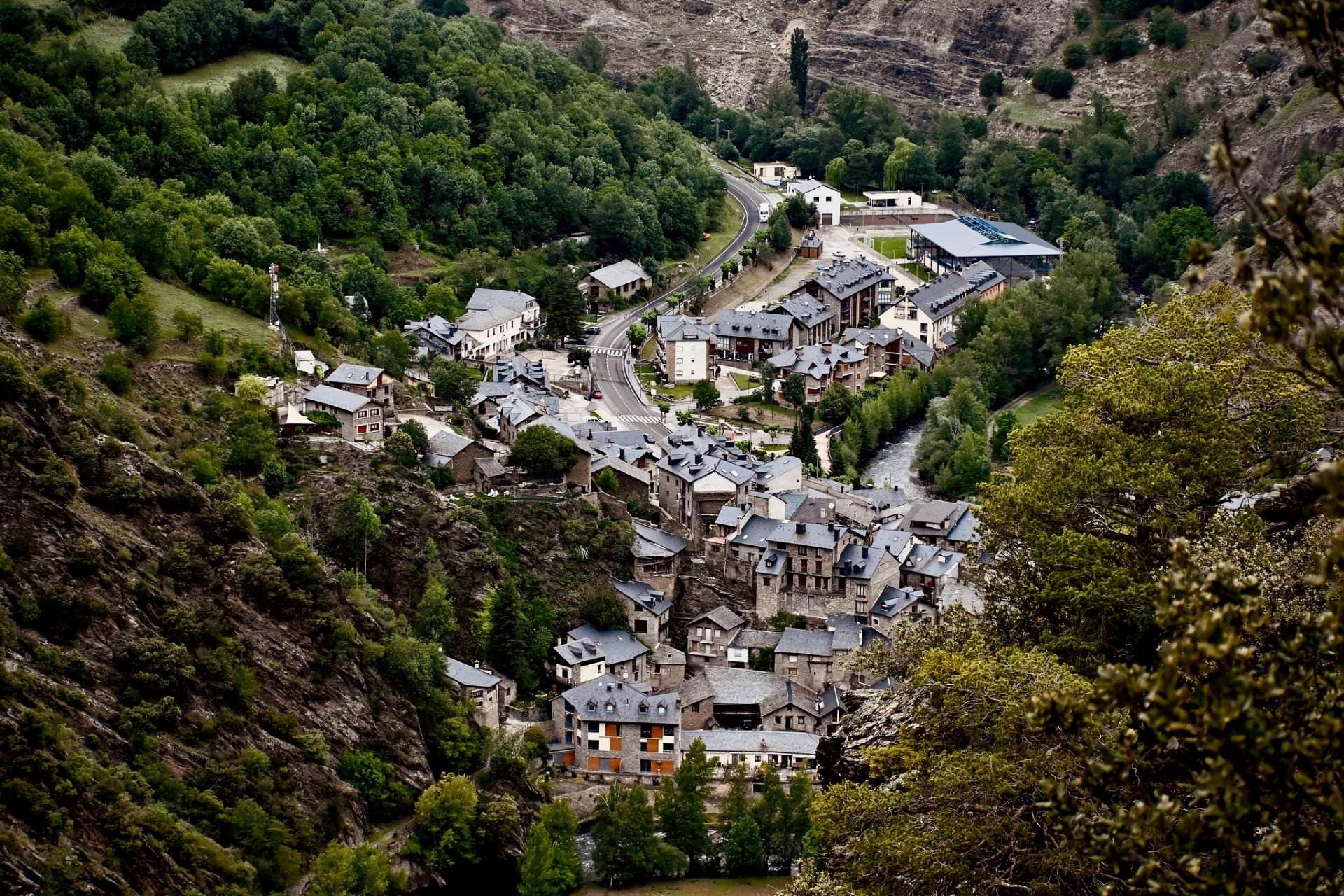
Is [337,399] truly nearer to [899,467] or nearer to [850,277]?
[899,467]

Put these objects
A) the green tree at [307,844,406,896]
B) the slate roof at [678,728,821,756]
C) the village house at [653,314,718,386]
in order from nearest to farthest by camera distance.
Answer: the green tree at [307,844,406,896]
the slate roof at [678,728,821,756]
the village house at [653,314,718,386]

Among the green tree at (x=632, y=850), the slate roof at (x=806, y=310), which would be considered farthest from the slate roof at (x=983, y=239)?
the green tree at (x=632, y=850)

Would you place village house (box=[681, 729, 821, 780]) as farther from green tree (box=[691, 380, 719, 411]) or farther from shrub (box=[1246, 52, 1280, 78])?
shrub (box=[1246, 52, 1280, 78])

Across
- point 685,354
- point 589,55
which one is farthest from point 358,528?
point 589,55

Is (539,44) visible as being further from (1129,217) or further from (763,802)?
(763,802)

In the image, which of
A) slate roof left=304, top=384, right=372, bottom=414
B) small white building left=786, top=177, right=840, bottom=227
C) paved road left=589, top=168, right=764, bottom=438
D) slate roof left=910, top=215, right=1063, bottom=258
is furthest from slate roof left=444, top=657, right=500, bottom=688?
small white building left=786, top=177, right=840, bottom=227

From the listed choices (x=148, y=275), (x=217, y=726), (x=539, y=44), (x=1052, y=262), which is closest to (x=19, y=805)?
(x=217, y=726)

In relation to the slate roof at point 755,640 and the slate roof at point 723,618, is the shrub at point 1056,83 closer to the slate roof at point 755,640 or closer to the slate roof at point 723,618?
the slate roof at point 723,618
